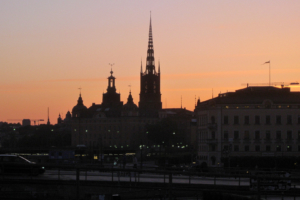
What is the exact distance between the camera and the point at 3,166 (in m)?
18.1

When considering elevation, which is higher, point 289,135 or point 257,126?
point 257,126

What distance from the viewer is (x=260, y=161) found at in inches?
3243

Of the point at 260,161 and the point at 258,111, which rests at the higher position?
the point at 258,111

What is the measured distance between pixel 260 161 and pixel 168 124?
11015cm

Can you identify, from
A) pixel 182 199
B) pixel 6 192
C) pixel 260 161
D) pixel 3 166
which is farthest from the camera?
pixel 260 161

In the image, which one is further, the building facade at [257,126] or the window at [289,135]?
the window at [289,135]

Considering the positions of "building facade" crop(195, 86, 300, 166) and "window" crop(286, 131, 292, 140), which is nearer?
"building facade" crop(195, 86, 300, 166)

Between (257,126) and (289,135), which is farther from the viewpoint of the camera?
(257,126)

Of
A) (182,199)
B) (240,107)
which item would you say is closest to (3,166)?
(182,199)

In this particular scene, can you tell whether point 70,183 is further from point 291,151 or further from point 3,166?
point 291,151

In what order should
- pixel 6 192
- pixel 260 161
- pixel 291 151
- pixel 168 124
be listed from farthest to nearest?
pixel 168 124, pixel 291 151, pixel 260 161, pixel 6 192

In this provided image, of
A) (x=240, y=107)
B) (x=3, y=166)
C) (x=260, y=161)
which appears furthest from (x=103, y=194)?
(x=240, y=107)

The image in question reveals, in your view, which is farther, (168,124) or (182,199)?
(168,124)

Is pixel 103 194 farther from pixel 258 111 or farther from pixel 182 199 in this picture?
pixel 258 111
